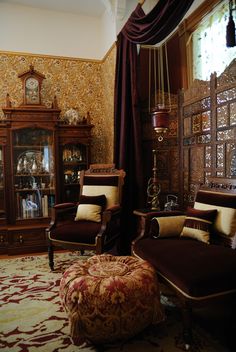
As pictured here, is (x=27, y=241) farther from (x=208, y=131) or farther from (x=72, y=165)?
(x=208, y=131)

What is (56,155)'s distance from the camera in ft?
13.2

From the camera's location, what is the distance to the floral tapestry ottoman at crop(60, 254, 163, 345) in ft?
5.42

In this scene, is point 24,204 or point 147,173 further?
point 24,204

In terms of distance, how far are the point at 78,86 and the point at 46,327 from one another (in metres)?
3.56

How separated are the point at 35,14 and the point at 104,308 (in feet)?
14.1

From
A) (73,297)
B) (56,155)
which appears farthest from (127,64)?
(73,297)

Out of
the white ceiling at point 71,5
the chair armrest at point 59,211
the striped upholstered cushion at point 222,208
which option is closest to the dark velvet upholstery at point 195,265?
the striped upholstered cushion at point 222,208

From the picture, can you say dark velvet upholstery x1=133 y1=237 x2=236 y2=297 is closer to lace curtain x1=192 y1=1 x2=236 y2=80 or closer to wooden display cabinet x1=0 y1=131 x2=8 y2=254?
lace curtain x1=192 y1=1 x2=236 y2=80

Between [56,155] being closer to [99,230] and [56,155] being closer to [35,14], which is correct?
[99,230]

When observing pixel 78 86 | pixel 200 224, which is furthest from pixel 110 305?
pixel 78 86

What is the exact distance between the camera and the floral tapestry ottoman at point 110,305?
1652mm

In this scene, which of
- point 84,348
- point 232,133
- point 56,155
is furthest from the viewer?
point 56,155

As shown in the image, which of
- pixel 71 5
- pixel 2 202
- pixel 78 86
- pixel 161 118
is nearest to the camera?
pixel 161 118

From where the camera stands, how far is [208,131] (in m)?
2.80
